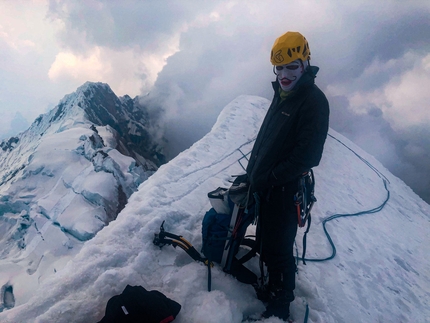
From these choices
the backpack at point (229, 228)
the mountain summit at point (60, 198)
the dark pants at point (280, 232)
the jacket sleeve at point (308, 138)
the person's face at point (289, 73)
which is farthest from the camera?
the mountain summit at point (60, 198)

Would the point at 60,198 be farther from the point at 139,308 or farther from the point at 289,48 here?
the point at 289,48

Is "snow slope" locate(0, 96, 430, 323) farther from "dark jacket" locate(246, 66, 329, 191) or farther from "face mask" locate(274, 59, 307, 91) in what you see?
"face mask" locate(274, 59, 307, 91)

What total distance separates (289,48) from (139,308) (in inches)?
96.3

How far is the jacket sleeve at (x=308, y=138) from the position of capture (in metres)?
2.10

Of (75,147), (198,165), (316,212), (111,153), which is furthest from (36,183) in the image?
(316,212)

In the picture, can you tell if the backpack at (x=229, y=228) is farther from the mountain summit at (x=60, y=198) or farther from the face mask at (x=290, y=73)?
the mountain summit at (x=60, y=198)

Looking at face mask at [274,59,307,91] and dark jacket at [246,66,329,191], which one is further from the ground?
face mask at [274,59,307,91]

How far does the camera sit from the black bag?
1889mm

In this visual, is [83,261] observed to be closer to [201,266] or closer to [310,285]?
[201,266]

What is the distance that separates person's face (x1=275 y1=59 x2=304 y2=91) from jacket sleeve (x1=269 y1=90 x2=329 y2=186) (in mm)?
256

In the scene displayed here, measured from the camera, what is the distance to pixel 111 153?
40594mm

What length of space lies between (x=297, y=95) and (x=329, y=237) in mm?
2939

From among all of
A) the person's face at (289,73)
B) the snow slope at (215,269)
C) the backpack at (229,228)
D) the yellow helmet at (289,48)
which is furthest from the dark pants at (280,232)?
the yellow helmet at (289,48)

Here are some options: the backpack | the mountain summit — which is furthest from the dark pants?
the mountain summit
